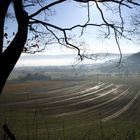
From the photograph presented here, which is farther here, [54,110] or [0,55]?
[54,110]

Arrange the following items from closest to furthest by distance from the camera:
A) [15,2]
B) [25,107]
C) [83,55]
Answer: [15,2] → [83,55] → [25,107]

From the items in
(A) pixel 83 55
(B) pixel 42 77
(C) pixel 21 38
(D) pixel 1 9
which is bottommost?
(B) pixel 42 77

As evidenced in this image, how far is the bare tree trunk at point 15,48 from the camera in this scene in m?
5.50

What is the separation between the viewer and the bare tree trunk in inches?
217

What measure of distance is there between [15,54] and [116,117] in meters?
32.6

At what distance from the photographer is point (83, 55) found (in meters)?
7.43

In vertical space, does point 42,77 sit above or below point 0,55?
below

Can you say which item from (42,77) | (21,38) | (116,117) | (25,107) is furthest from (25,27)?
(42,77)

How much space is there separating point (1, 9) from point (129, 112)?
3723 centimetres

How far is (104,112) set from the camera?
4122 cm

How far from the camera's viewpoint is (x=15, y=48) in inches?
221

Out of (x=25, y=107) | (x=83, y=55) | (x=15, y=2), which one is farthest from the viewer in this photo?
(x=25, y=107)

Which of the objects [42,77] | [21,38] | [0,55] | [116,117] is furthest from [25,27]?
[42,77]

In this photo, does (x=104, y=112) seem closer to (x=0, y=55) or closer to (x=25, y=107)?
(x=25, y=107)
